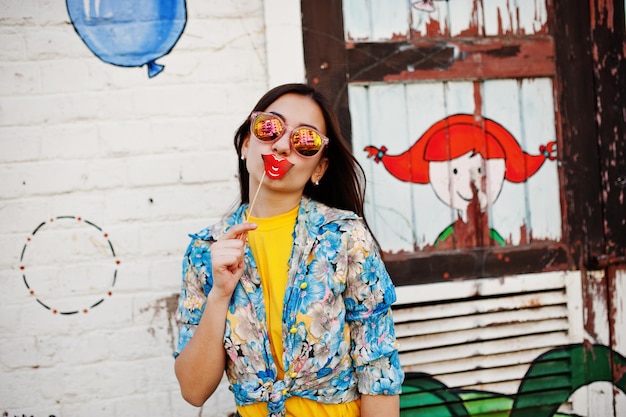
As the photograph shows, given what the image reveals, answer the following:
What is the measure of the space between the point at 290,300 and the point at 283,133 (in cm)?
50

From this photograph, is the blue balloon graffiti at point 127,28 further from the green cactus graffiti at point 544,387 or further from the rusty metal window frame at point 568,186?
the green cactus graffiti at point 544,387

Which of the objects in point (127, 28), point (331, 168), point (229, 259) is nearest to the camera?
point (229, 259)

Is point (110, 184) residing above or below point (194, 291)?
above

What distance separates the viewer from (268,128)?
65.8 inches

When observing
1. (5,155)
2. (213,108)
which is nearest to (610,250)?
(213,108)

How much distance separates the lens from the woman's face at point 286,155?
1672 millimetres

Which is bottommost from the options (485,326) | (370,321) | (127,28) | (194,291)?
(485,326)

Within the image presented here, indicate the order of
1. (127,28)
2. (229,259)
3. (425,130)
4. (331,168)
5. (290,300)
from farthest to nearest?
1. (425,130)
2. (127,28)
3. (331,168)
4. (290,300)
5. (229,259)

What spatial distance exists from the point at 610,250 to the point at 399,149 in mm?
1170

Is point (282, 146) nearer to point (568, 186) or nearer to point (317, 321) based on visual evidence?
point (317, 321)

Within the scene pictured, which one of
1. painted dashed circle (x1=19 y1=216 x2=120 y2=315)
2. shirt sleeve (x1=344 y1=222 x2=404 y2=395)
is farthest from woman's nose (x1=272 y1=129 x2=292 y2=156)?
painted dashed circle (x1=19 y1=216 x2=120 y2=315)

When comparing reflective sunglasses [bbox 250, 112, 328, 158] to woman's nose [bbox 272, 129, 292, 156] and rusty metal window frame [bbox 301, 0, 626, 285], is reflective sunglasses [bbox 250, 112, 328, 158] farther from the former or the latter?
rusty metal window frame [bbox 301, 0, 626, 285]

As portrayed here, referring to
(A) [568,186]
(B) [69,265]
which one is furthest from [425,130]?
(B) [69,265]

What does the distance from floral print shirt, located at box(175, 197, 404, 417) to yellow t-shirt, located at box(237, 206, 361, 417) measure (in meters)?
0.03
